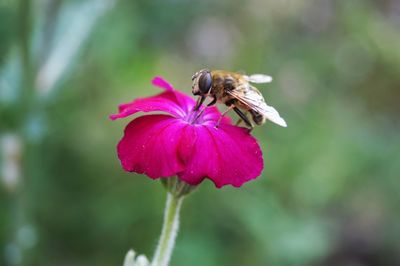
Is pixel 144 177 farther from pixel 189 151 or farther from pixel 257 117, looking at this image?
pixel 189 151

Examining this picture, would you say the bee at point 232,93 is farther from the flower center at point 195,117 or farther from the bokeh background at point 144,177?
the bokeh background at point 144,177

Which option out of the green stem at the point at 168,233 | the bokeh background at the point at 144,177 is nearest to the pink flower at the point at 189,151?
the green stem at the point at 168,233

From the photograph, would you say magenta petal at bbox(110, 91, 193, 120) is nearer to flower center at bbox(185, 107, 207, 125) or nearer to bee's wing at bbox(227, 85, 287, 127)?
flower center at bbox(185, 107, 207, 125)

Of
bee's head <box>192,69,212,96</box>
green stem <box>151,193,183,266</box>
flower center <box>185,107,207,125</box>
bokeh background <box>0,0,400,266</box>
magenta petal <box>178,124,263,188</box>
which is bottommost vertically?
green stem <box>151,193,183,266</box>

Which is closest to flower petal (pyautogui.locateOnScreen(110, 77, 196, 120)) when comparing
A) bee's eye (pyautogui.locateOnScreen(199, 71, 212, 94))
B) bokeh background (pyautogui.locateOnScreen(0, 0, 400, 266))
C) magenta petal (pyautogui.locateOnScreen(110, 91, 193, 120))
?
magenta petal (pyautogui.locateOnScreen(110, 91, 193, 120))

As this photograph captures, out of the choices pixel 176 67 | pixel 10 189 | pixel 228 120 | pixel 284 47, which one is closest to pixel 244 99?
pixel 228 120

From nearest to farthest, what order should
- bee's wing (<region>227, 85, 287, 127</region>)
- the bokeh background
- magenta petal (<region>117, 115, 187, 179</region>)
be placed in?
1. magenta petal (<region>117, 115, 187, 179</region>)
2. bee's wing (<region>227, 85, 287, 127</region>)
3. the bokeh background

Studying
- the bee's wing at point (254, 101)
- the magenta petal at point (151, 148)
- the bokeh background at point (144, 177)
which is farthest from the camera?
the bokeh background at point (144, 177)
